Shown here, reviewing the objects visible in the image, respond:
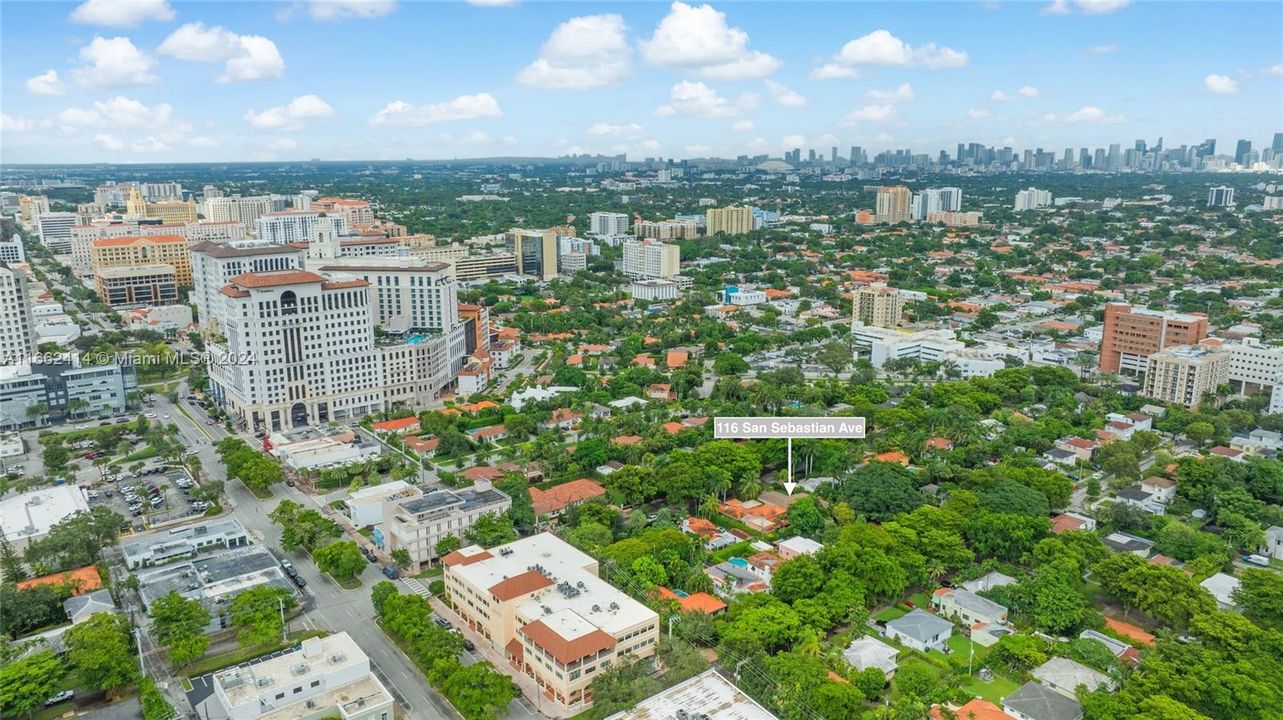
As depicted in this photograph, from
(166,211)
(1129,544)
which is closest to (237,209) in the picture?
(166,211)

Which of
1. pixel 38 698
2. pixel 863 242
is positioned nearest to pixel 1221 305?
pixel 863 242

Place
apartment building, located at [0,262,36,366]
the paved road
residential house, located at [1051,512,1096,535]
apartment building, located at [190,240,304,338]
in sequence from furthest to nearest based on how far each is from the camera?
apartment building, located at [190,240,304,338] → apartment building, located at [0,262,36,366] → residential house, located at [1051,512,1096,535] → the paved road

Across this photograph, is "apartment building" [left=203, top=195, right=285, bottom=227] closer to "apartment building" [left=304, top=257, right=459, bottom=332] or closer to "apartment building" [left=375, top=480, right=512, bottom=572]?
"apartment building" [left=304, top=257, right=459, bottom=332]

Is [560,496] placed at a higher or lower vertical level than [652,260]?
lower

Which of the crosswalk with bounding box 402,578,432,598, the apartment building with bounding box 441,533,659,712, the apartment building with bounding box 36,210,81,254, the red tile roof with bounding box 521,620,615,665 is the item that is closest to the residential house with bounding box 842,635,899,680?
the apartment building with bounding box 441,533,659,712

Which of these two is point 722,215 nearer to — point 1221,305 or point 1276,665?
point 1221,305

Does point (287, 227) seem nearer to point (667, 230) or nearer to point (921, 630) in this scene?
point (667, 230)
